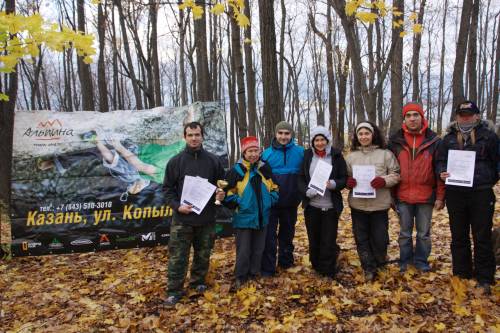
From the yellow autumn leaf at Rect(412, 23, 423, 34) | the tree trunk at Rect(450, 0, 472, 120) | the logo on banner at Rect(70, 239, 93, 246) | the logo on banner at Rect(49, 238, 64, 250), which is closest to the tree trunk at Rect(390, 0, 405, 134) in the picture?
the tree trunk at Rect(450, 0, 472, 120)

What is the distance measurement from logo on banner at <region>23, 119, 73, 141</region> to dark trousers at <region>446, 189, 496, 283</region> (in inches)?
231

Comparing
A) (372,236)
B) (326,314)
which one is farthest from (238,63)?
(326,314)

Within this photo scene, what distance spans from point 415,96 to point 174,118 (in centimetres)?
1738

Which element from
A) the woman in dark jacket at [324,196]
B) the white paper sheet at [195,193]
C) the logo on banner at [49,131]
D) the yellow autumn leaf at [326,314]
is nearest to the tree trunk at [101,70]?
the logo on banner at [49,131]

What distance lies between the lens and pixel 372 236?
464 centimetres

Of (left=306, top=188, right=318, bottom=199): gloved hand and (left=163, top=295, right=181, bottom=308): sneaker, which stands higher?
(left=306, top=188, right=318, bottom=199): gloved hand

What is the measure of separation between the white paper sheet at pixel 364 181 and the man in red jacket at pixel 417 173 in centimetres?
39

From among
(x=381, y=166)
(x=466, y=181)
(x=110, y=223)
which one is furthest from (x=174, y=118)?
(x=466, y=181)

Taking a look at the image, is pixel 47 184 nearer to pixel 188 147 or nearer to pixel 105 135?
pixel 105 135

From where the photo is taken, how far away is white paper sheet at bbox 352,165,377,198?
4418mm

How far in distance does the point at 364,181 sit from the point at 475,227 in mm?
1310

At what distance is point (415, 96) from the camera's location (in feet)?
65.8

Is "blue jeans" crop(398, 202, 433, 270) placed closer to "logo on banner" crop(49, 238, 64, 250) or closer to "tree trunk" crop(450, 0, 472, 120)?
"logo on banner" crop(49, 238, 64, 250)

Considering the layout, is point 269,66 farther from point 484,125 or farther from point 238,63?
point 484,125
